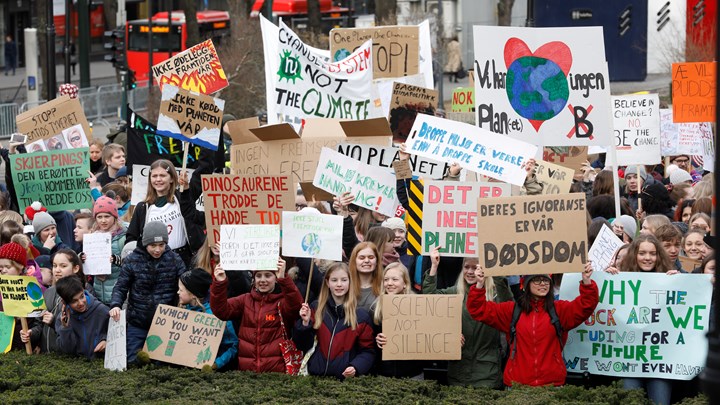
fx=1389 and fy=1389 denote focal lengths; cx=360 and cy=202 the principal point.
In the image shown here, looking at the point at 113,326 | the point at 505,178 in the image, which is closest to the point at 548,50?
the point at 505,178

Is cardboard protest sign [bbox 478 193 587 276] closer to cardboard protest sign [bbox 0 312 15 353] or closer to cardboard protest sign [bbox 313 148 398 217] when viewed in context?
cardboard protest sign [bbox 313 148 398 217]

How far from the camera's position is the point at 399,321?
8.95m

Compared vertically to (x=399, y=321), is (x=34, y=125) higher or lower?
higher

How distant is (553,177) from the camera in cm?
1169

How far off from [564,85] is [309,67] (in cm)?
317

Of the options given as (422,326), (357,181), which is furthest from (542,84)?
(422,326)

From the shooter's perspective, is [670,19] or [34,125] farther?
[670,19]

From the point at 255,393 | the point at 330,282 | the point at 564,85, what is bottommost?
the point at 255,393

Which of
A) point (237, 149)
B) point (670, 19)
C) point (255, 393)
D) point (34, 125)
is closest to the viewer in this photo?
point (255, 393)

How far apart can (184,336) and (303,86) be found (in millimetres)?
4118

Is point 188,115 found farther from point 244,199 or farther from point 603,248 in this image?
point 603,248

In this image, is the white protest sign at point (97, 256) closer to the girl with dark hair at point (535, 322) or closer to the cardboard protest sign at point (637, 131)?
the girl with dark hair at point (535, 322)

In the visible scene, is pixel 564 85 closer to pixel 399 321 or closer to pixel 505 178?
pixel 505 178

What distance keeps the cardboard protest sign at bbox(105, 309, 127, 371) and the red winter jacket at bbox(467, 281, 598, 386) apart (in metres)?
2.45
